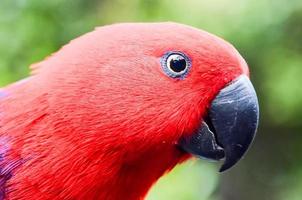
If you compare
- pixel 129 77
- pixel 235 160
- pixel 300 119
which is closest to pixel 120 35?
pixel 129 77

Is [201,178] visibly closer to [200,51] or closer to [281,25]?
[281,25]

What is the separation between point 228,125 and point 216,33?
6.50 ft

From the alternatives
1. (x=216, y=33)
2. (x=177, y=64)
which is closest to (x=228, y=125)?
(x=177, y=64)

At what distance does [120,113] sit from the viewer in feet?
5.84

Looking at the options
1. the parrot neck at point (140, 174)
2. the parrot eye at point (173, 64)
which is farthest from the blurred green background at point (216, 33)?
the parrot eye at point (173, 64)

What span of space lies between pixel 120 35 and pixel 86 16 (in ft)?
7.69

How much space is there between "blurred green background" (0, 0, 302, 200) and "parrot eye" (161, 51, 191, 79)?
1613mm

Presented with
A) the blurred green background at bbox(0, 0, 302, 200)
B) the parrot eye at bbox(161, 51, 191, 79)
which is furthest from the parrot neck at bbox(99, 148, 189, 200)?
the blurred green background at bbox(0, 0, 302, 200)

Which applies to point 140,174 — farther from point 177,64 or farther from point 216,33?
point 216,33

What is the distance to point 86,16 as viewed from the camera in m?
4.13

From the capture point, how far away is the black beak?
6.02 ft

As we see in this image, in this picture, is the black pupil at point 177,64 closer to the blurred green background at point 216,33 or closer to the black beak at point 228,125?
the black beak at point 228,125

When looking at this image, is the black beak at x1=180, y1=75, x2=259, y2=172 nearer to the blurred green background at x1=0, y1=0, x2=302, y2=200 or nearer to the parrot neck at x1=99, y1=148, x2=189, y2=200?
the parrot neck at x1=99, y1=148, x2=189, y2=200

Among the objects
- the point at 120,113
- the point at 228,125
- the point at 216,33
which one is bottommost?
the point at 228,125
